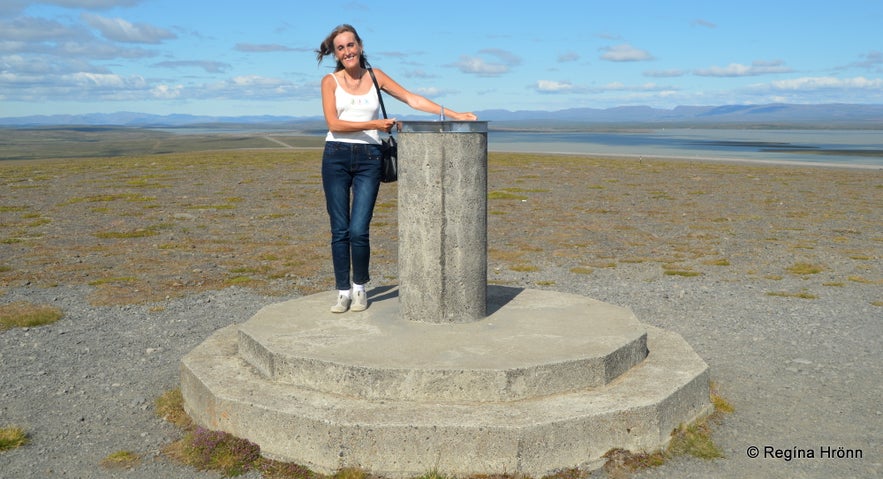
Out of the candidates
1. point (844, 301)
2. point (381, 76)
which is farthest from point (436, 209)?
point (844, 301)

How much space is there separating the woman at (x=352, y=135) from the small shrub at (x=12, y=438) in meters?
2.54

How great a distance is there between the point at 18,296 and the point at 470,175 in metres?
7.15

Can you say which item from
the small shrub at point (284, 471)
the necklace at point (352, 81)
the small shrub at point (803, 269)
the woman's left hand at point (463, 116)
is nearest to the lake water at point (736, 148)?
the small shrub at point (803, 269)

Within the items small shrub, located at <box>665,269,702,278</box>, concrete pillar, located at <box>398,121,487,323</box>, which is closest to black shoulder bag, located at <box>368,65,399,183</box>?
concrete pillar, located at <box>398,121,487,323</box>

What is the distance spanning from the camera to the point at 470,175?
619 cm

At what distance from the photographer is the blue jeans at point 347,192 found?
6.46 metres

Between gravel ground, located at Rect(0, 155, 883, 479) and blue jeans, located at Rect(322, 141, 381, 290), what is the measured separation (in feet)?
6.46

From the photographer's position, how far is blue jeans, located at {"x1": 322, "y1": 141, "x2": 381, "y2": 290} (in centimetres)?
646

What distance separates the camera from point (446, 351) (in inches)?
226

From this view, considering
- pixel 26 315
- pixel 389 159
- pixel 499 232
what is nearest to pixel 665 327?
pixel 389 159

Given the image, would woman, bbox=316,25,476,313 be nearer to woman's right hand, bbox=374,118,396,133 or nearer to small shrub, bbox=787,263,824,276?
woman's right hand, bbox=374,118,396,133

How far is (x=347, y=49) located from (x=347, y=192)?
1.18 metres

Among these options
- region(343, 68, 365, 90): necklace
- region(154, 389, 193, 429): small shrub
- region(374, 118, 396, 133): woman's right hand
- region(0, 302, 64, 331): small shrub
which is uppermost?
region(343, 68, 365, 90): necklace

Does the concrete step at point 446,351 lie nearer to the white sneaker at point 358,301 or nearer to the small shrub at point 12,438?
the white sneaker at point 358,301
